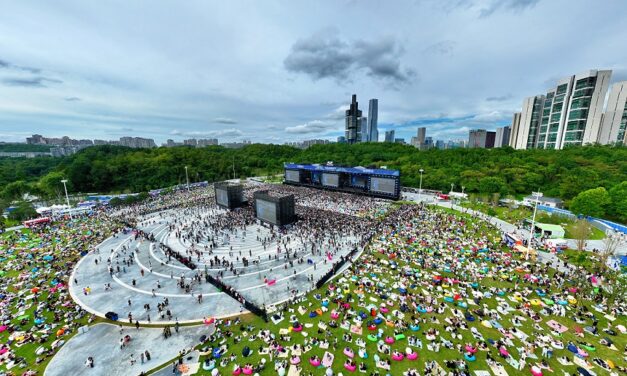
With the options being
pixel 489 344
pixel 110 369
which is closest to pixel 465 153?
pixel 489 344

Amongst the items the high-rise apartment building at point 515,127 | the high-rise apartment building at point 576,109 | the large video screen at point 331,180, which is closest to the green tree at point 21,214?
the large video screen at point 331,180

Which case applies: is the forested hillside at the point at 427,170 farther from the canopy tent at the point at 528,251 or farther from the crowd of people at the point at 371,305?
the canopy tent at the point at 528,251

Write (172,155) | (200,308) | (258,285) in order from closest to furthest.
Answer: (200,308)
(258,285)
(172,155)

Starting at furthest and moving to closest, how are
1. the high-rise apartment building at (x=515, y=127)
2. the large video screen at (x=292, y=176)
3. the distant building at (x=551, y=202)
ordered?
1. the high-rise apartment building at (x=515, y=127)
2. the large video screen at (x=292, y=176)
3. the distant building at (x=551, y=202)

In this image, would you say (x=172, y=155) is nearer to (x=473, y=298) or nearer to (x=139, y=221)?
(x=139, y=221)

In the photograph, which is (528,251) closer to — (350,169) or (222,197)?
(350,169)
